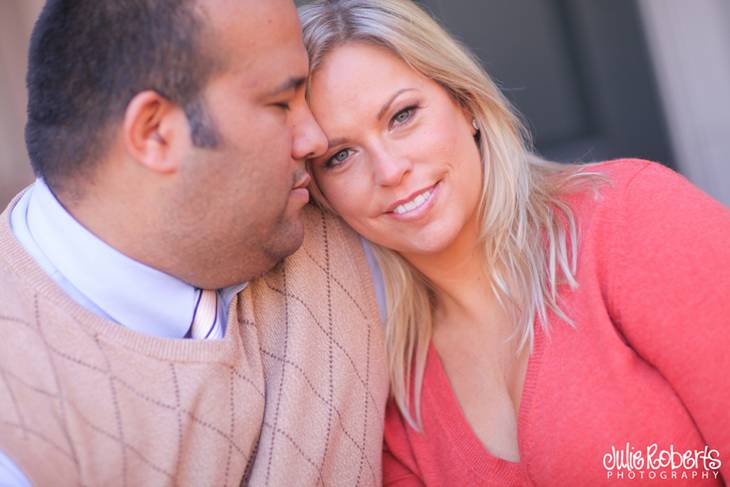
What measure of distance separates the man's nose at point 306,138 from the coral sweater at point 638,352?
58cm

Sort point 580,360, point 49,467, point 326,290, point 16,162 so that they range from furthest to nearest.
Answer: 1. point 16,162
2. point 326,290
3. point 580,360
4. point 49,467

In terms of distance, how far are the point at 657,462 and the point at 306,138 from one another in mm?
955

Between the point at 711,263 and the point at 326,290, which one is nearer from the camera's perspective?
the point at 711,263

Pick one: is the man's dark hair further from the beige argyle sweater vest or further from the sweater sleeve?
the sweater sleeve

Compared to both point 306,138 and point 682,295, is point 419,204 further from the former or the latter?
point 682,295

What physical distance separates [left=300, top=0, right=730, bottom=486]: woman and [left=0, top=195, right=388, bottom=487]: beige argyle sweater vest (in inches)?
6.4

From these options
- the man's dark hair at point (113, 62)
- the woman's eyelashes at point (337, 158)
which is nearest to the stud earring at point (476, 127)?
the woman's eyelashes at point (337, 158)

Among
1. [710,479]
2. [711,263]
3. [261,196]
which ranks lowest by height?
[710,479]

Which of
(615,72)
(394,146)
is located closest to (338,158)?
(394,146)

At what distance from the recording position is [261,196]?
1787 millimetres


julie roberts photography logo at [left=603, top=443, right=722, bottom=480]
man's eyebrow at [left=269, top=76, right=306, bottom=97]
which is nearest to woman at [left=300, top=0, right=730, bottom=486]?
julie roberts photography logo at [left=603, top=443, right=722, bottom=480]

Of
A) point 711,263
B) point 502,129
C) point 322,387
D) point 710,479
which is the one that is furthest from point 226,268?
point 710,479

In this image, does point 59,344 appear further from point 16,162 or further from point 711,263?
point 16,162

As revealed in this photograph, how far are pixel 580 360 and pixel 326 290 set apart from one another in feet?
1.85
